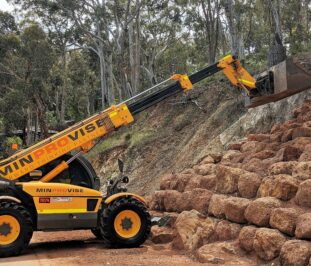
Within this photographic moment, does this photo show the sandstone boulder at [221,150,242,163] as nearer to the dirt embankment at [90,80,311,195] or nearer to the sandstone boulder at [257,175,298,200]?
the dirt embankment at [90,80,311,195]

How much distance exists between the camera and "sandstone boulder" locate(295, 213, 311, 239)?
22.1 ft

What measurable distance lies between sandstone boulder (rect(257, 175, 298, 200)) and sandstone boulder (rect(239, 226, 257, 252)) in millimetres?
801

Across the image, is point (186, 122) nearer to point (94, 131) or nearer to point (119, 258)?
point (94, 131)

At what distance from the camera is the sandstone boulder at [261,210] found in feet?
25.9

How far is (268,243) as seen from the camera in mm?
7227

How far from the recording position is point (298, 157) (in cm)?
994

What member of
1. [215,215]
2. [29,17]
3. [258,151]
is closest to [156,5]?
[29,17]

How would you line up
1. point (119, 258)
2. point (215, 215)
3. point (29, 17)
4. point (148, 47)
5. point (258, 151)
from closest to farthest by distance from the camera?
point (119, 258), point (215, 215), point (258, 151), point (29, 17), point (148, 47)

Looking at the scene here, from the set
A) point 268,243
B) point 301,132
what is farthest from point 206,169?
point 268,243

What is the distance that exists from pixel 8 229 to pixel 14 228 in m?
0.11

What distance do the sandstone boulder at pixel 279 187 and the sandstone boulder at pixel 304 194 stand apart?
10.9 inches

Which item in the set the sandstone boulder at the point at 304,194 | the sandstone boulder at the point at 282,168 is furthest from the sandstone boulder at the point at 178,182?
the sandstone boulder at the point at 304,194

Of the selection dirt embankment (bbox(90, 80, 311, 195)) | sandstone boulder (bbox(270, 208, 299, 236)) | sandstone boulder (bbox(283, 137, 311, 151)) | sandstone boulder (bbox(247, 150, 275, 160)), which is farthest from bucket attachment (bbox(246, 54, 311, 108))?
sandstone boulder (bbox(270, 208, 299, 236))

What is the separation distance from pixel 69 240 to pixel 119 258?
323cm
